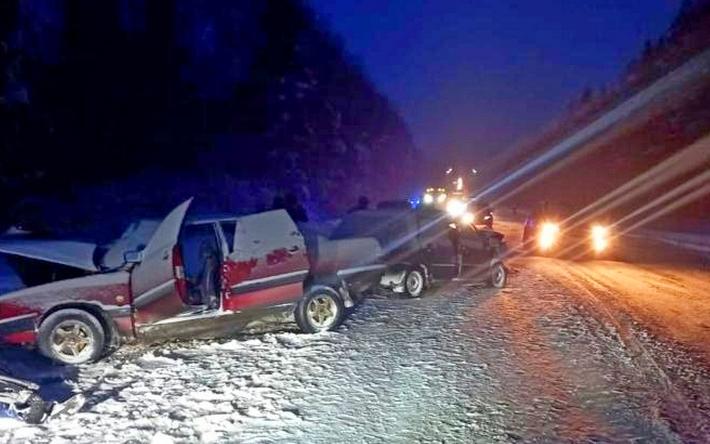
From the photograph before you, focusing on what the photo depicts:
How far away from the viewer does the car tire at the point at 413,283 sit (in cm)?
1027

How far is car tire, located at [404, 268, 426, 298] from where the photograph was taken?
10273 millimetres

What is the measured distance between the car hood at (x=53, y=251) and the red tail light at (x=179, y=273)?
3.34 feet

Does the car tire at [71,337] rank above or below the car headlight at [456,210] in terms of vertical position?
below

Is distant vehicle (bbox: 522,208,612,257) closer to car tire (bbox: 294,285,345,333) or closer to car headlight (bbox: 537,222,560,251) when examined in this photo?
car headlight (bbox: 537,222,560,251)

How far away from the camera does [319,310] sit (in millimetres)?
7957

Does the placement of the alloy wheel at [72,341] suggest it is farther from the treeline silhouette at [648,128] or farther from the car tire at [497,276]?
the treeline silhouette at [648,128]

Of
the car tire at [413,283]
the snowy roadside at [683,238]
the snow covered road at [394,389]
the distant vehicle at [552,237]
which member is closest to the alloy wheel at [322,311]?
the snow covered road at [394,389]

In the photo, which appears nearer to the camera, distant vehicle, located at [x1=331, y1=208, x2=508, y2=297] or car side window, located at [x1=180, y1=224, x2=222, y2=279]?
car side window, located at [x1=180, y1=224, x2=222, y2=279]

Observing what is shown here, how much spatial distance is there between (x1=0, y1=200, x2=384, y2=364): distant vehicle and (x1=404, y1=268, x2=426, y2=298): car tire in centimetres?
220

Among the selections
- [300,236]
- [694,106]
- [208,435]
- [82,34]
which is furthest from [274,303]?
[694,106]

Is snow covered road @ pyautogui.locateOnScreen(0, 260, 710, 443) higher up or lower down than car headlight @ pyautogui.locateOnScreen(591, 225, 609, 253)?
lower down

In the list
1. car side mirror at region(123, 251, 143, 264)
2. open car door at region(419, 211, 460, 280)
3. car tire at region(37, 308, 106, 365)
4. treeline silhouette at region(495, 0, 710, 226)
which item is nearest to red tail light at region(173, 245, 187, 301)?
car side mirror at region(123, 251, 143, 264)

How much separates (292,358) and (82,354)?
2.49m

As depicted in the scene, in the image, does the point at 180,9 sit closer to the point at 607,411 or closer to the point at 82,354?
the point at 82,354
